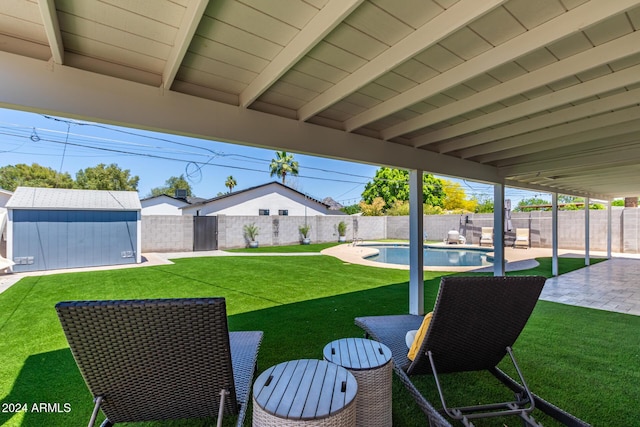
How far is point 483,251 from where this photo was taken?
1468cm

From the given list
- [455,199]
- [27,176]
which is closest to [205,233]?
[27,176]

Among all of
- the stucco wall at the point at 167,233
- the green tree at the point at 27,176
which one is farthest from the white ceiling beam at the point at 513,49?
the green tree at the point at 27,176

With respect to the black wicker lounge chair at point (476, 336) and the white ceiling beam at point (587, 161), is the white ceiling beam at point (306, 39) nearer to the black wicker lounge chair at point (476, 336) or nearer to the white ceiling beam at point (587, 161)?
the black wicker lounge chair at point (476, 336)

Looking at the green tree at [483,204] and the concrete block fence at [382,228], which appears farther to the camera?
the green tree at [483,204]

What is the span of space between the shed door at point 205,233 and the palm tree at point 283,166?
40.0 feet

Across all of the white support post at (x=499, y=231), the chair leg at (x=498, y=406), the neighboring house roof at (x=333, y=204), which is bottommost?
the chair leg at (x=498, y=406)

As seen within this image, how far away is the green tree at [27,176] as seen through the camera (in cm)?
2694

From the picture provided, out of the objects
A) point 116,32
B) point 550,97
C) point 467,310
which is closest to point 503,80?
point 550,97

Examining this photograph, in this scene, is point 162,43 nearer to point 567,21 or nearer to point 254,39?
point 254,39

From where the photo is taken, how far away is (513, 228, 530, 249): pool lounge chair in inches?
615

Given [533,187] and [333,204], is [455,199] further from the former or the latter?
[533,187]

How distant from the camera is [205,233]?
52.5ft

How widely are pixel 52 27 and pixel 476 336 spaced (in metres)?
3.43

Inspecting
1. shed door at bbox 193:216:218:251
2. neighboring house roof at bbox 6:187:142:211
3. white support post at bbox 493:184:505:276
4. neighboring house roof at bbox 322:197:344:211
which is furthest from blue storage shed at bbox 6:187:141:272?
neighboring house roof at bbox 322:197:344:211
